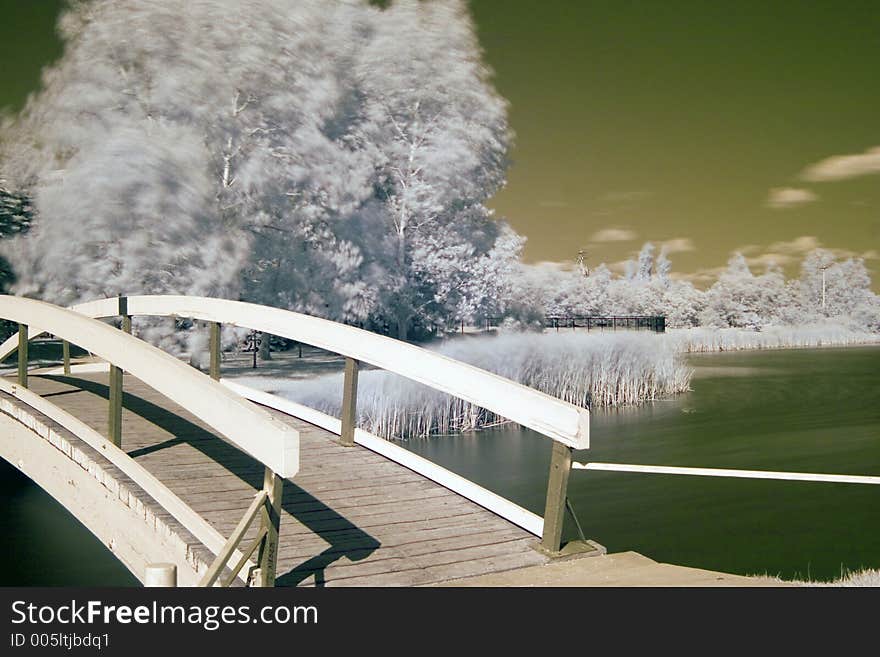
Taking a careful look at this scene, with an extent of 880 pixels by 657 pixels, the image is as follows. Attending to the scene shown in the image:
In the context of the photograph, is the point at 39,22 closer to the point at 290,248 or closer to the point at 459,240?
the point at 290,248

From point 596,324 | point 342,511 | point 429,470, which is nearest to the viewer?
point 342,511

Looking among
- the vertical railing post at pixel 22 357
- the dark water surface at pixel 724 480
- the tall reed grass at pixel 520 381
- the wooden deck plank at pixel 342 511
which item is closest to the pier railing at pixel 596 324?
the tall reed grass at pixel 520 381

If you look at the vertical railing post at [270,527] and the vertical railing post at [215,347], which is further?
the vertical railing post at [215,347]

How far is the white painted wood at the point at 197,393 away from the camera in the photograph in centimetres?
168

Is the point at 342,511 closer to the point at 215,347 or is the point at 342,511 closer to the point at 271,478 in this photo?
the point at 271,478

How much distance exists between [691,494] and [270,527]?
520cm

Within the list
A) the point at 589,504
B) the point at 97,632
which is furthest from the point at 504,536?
the point at 589,504

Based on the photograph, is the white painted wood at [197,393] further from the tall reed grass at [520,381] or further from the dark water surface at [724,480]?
the tall reed grass at [520,381]

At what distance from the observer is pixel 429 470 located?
3.03m

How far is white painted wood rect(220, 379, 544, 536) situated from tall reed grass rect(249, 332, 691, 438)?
339 centimetres

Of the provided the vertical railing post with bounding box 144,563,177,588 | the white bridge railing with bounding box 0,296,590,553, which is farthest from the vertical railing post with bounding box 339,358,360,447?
the vertical railing post with bounding box 144,563,177,588

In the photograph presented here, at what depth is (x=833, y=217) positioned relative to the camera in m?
25.1

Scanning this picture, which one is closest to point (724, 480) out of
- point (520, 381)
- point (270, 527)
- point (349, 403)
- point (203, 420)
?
point (520, 381)

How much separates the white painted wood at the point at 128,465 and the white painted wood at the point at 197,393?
253mm
